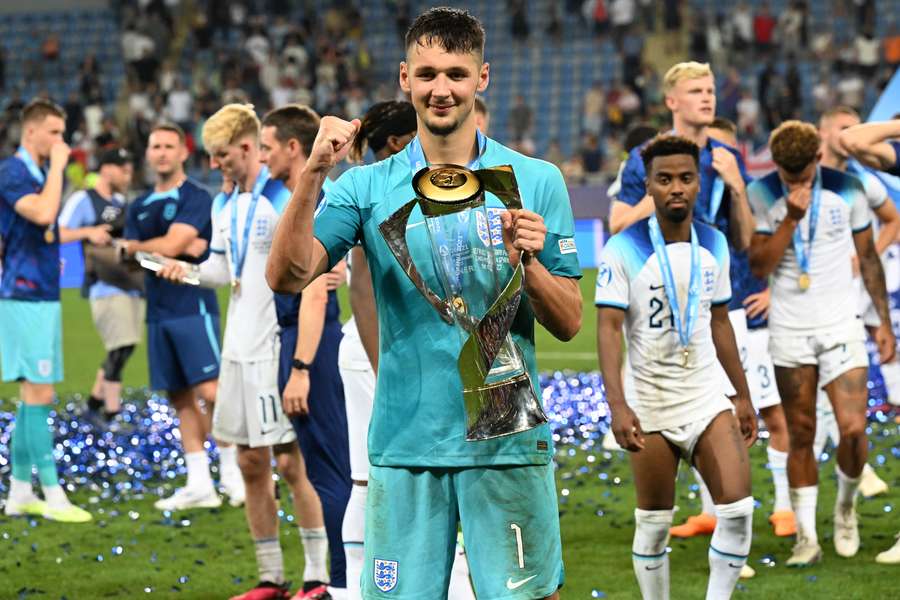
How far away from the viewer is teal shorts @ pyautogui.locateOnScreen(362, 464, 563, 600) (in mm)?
3424

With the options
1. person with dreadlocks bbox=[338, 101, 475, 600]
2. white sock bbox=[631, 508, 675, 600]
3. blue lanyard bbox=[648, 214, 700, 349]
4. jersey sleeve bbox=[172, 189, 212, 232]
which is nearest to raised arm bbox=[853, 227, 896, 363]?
blue lanyard bbox=[648, 214, 700, 349]

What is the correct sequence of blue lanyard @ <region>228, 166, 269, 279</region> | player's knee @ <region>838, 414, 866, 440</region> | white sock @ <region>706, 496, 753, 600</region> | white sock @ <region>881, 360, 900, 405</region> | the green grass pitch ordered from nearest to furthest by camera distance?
white sock @ <region>706, 496, 753, 600</region> → blue lanyard @ <region>228, 166, 269, 279</region> → the green grass pitch → player's knee @ <region>838, 414, 866, 440</region> → white sock @ <region>881, 360, 900, 405</region>

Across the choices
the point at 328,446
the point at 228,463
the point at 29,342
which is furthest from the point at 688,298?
the point at 29,342

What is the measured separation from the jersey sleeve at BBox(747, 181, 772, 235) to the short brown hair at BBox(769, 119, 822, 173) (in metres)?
0.21

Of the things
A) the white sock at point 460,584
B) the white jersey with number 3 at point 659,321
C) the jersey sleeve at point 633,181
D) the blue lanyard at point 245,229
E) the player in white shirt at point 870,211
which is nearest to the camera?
the white sock at point 460,584

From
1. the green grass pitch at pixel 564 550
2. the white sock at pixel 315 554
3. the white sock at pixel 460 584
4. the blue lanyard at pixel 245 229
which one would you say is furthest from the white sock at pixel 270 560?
the white sock at pixel 460 584

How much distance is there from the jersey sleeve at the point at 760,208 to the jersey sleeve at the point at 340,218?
12.0 ft

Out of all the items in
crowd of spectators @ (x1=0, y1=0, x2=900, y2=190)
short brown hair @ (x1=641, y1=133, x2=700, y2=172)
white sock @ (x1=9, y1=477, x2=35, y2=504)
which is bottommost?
white sock @ (x1=9, y1=477, x2=35, y2=504)

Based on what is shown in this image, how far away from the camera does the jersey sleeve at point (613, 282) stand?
17.6 feet

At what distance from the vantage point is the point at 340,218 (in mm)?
3432

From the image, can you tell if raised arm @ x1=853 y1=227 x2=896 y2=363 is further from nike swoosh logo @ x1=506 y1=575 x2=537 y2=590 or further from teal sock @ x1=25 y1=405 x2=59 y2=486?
teal sock @ x1=25 y1=405 x2=59 y2=486

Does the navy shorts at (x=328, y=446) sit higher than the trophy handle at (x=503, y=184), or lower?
lower

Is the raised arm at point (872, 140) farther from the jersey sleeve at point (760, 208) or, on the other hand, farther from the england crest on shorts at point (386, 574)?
the england crest on shorts at point (386, 574)

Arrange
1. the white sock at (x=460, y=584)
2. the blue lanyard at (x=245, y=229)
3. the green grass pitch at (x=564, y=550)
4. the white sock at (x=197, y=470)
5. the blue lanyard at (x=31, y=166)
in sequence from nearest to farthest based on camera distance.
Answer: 1. the white sock at (x=460, y=584)
2. the blue lanyard at (x=245, y=229)
3. the green grass pitch at (x=564, y=550)
4. the blue lanyard at (x=31, y=166)
5. the white sock at (x=197, y=470)
